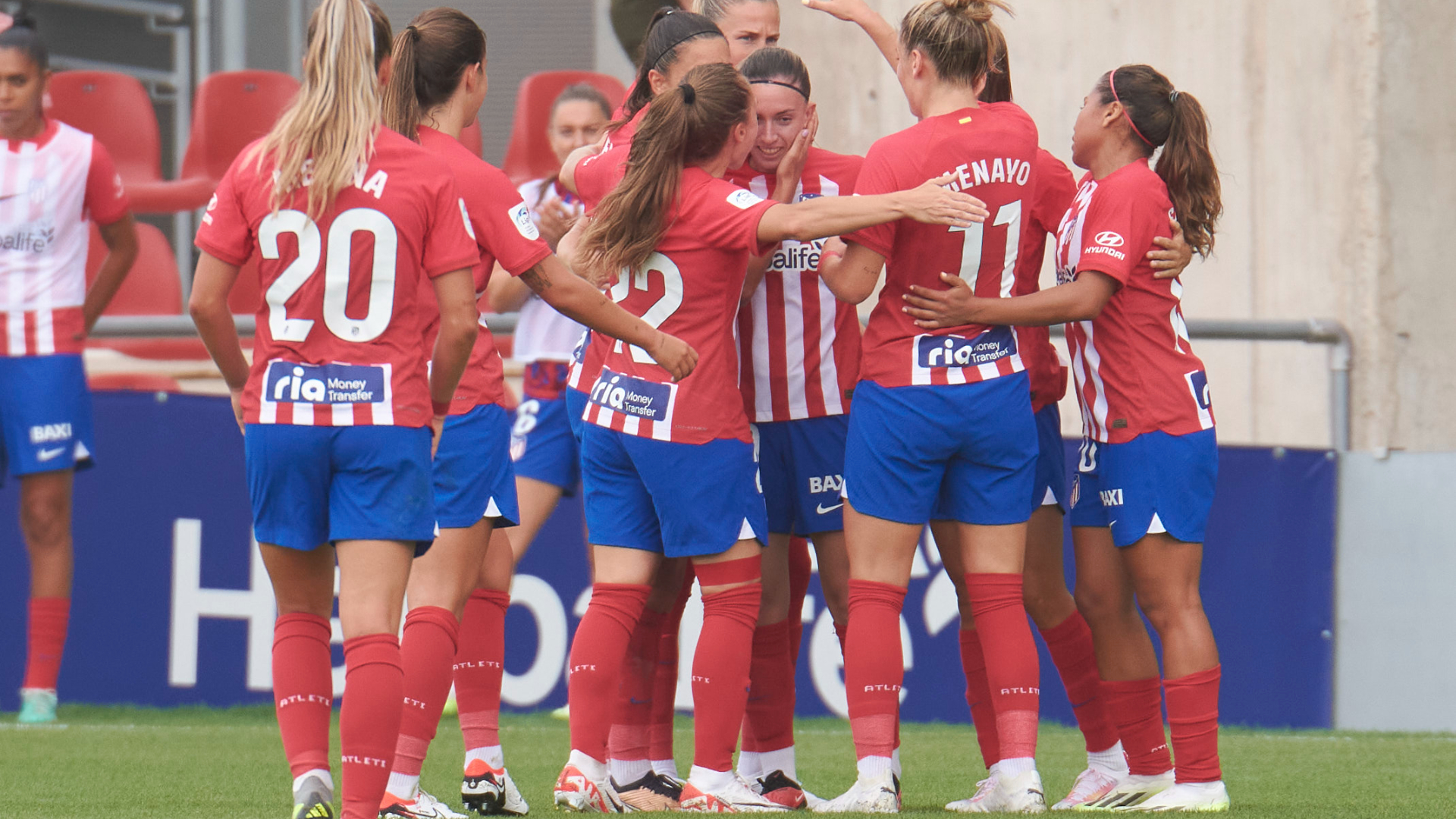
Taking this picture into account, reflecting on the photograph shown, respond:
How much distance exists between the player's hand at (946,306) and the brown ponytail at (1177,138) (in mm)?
640

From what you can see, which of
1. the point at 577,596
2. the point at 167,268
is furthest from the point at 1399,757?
the point at 167,268

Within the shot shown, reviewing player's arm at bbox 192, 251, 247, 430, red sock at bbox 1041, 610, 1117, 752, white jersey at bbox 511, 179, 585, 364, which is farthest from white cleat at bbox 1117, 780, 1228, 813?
white jersey at bbox 511, 179, 585, 364

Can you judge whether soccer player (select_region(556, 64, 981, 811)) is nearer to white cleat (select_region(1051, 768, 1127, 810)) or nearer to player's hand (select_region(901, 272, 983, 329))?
player's hand (select_region(901, 272, 983, 329))

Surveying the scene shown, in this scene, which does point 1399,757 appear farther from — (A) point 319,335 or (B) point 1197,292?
(A) point 319,335

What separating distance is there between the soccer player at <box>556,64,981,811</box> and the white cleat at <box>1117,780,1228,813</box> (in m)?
0.88

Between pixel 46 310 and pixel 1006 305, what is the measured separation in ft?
12.1

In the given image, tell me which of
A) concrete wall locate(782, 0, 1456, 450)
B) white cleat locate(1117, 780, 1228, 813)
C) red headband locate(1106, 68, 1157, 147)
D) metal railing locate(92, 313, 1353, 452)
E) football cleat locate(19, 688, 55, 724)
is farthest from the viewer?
concrete wall locate(782, 0, 1456, 450)

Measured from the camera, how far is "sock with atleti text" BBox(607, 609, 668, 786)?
171 inches

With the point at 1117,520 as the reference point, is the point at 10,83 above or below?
above

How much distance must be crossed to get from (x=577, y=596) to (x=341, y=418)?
3214 mm

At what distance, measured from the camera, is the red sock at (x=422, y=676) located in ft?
12.7

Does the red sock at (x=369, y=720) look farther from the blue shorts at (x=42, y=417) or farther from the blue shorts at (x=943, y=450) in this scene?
the blue shorts at (x=42, y=417)

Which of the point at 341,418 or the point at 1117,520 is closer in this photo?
the point at 341,418

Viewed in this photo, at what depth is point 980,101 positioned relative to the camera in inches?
173
